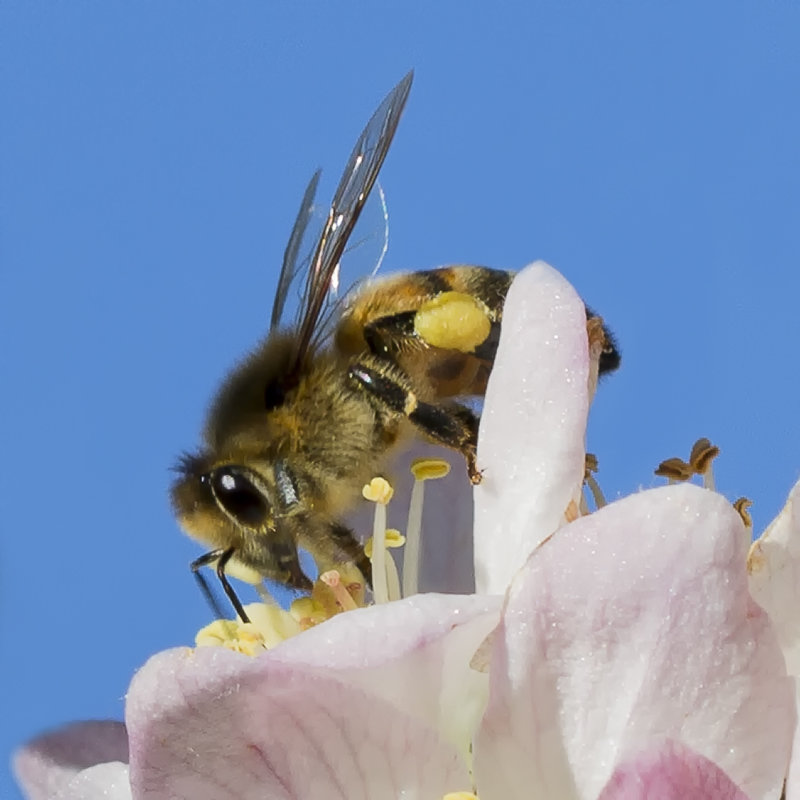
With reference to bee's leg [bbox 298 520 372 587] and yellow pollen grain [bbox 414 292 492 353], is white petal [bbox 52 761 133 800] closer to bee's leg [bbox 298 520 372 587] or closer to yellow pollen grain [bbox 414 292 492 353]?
bee's leg [bbox 298 520 372 587]

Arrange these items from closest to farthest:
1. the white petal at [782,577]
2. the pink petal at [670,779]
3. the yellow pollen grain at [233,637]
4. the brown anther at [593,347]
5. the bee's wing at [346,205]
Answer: the pink petal at [670,779] → the white petal at [782,577] → the brown anther at [593,347] → the yellow pollen grain at [233,637] → the bee's wing at [346,205]

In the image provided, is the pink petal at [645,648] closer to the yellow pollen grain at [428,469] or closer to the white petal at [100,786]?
→ the white petal at [100,786]

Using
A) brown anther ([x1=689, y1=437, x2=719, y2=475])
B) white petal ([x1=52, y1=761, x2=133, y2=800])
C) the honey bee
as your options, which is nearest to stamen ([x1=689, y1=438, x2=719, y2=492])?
brown anther ([x1=689, y1=437, x2=719, y2=475])

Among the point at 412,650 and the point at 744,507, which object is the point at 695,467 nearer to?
the point at 744,507

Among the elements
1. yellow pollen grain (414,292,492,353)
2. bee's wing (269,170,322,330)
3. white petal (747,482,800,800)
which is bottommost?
white petal (747,482,800,800)

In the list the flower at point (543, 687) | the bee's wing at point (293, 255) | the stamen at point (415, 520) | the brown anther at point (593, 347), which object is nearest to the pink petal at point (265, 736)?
the flower at point (543, 687)

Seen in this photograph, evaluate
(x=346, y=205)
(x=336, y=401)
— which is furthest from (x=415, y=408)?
(x=346, y=205)

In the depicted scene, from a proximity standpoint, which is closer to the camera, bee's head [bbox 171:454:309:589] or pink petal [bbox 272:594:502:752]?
pink petal [bbox 272:594:502:752]

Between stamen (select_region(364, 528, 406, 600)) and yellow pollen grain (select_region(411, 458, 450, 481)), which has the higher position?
yellow pollen grain (select_region(411, 458, 450, 481))
